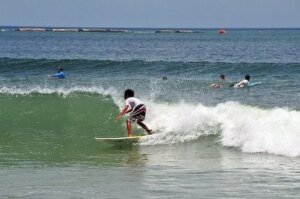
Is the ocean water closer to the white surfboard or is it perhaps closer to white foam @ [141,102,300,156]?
white foam @ [141,102,300,156]

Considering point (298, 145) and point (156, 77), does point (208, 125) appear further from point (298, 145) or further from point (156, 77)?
point (156, 77)

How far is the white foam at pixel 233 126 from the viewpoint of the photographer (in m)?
13.8

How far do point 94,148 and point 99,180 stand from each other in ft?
13.4

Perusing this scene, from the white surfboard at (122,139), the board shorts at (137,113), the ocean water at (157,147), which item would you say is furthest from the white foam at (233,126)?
the board shorts at (137,113)

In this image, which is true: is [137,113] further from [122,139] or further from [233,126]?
[233,126]

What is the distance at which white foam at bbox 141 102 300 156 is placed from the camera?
13.8 meters

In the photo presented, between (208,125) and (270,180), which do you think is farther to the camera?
(208,125)

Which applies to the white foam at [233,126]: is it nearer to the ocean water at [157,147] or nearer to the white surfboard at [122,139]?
the ocean water at [157,147]

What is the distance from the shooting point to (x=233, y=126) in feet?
50.8

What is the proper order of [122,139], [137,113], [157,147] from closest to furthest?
[157,147] < [122,139] < [137,113]

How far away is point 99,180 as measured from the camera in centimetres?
1066

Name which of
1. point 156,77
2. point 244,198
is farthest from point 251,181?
point 156,77

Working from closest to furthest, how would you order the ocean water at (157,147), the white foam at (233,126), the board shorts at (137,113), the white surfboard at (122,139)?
the ocean water at (157,147), the white foam at (233,126), the white surfboard at (122,139), the board shorts at (137,113)

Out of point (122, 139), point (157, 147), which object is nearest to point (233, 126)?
point (157, 147)
